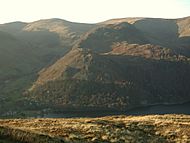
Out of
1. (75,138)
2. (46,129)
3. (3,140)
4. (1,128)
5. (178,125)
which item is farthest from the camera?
(178,125)

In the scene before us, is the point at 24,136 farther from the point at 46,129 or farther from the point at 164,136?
the point at 164,136

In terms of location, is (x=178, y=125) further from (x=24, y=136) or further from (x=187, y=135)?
(x=24, y=136)

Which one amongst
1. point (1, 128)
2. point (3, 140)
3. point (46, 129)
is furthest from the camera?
point (46, 129)

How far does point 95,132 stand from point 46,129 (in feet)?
20.6

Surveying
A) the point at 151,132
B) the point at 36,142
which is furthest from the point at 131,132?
the point at 36,142

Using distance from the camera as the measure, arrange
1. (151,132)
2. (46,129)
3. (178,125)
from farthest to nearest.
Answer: (178,125) → (151,132) → (46,129)

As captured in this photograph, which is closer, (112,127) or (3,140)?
(3,140)

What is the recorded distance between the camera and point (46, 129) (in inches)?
1905

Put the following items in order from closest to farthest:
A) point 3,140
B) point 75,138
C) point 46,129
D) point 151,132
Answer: point 3,140 → point 75,138 → point 46,129 → point 151,132

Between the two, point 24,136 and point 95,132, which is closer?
point 24,136

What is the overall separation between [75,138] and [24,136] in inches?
349

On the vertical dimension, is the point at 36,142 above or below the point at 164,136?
above

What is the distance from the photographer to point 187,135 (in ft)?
162

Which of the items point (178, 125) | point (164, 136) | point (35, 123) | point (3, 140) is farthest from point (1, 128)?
point (178, 125)
